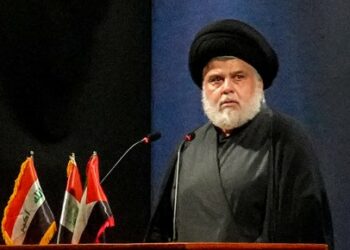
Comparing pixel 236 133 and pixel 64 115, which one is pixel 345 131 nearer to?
pixel 236 133

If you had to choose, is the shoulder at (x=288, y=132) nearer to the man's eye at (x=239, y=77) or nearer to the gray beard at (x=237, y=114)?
the gray beard at (x=237, y=114)

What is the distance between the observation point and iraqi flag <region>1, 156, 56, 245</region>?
2598 mm

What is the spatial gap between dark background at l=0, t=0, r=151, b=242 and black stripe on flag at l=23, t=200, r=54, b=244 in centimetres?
72

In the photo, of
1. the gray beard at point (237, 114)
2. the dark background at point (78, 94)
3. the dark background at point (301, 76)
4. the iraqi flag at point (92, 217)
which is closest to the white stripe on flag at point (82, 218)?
the iraqi flag at point (92, 217)

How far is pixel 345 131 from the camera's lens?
300 cm

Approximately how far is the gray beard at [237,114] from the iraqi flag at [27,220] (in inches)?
26.8

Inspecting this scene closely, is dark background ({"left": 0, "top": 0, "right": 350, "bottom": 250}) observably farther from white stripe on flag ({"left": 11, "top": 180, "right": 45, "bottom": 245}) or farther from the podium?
the podium

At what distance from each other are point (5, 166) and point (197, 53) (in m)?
0.98

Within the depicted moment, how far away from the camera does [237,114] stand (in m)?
2.85

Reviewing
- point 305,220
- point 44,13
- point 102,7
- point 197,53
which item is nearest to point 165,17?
point 102,7

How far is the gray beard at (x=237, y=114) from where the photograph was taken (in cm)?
285

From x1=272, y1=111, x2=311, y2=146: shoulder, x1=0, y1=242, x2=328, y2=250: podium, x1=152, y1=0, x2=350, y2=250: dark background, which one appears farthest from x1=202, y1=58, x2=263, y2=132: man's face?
x1=0, y1=242, x2=328, y2=250: podium

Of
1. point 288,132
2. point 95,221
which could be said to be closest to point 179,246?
point 95,221

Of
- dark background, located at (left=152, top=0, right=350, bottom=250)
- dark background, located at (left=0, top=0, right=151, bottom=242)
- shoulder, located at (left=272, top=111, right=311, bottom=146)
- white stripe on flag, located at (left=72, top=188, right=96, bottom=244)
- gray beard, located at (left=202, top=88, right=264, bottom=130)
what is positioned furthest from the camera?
dark background, located at (left=0, top=0, right=151, bottom=242)
